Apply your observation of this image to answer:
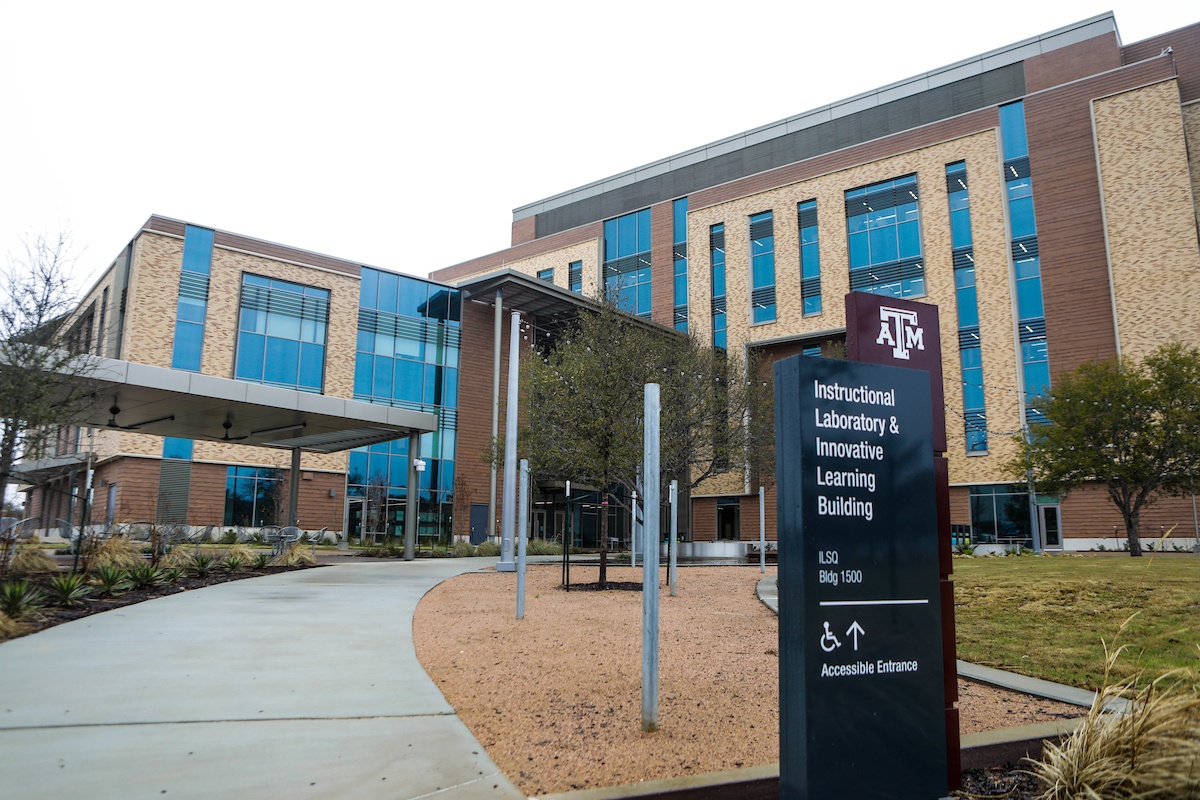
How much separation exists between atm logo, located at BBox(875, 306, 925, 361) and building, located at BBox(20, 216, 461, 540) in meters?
27.2

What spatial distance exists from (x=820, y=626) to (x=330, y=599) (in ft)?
33.0

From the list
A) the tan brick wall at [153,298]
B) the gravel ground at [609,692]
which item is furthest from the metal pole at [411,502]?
the tan brick wall at [153,298]

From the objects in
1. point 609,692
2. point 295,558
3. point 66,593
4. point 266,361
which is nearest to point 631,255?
point 266,361

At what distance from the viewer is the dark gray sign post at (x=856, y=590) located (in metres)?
3.65

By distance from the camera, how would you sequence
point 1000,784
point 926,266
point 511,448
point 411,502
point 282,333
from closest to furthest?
point 1000,784 < point 511,448 < point 411,502 < point 282,333 < point 926,266

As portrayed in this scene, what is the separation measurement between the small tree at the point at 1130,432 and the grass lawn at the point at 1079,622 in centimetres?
1376

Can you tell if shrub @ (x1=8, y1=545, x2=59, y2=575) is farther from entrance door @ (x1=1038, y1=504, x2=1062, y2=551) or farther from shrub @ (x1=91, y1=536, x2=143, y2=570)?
entrance door @ (x1=1038, y1=504, x2=1062, y2=551)

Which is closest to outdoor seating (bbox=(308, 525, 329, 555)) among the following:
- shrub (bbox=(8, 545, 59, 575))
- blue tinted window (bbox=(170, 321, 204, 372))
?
shrub (bbox=(8, 545, 59, 575))

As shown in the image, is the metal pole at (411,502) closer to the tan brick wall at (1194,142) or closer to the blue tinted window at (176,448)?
the blue tinted window at (176,448)

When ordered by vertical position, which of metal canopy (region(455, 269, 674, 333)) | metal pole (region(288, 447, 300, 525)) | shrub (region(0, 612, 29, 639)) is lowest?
shrub (region(0, 612, 29, 639))

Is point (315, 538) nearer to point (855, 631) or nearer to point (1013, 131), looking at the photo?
point (855, 631)

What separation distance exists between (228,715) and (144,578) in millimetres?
8937

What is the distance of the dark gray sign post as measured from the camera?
365cm

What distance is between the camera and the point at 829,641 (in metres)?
3.69
